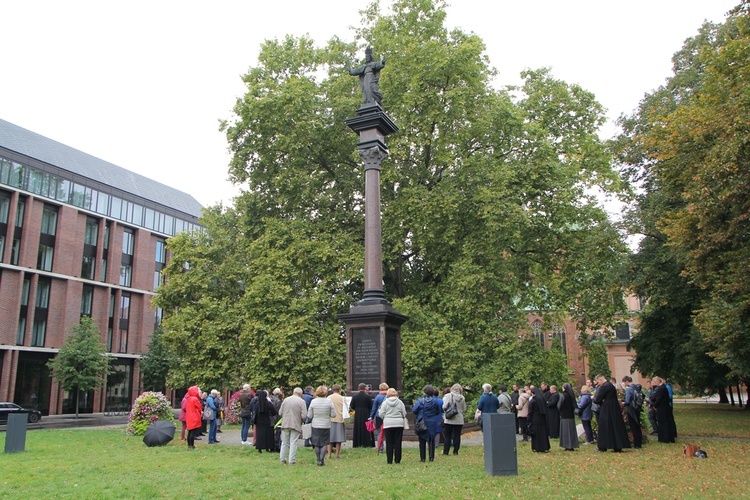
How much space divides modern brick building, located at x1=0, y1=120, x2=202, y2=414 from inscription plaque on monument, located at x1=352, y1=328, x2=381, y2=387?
29853 mm

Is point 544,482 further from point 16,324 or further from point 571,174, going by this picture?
point 16,324

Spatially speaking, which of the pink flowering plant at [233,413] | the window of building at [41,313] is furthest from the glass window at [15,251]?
the pink flowering plant at [233,413]

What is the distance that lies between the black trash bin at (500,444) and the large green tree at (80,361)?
40063 millimetres

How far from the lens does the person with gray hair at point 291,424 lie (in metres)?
13.0

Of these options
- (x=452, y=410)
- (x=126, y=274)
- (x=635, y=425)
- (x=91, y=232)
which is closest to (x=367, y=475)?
(x=452, y=410)

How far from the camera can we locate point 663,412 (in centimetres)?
1664

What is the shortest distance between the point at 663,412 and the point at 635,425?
1535 mm

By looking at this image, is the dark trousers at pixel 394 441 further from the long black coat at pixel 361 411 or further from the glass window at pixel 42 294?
the glass window at pixel 42 294

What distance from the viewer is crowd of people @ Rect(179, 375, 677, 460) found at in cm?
1298

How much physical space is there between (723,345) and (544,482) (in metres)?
11.6

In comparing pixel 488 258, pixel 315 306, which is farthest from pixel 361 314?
pixel 488 258

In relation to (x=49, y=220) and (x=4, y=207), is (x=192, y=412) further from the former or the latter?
(x=49, y=220)

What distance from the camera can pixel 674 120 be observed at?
1842cm

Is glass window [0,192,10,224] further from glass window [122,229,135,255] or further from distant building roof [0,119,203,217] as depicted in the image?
glass window [122,229,135,255]
